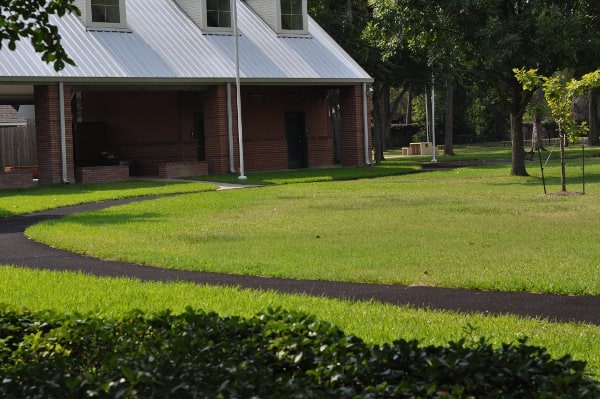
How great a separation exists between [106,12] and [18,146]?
9393 millimetres

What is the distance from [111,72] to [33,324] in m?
→ 29.5

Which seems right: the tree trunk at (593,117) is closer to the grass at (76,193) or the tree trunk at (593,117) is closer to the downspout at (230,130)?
the downspout at (230,130)

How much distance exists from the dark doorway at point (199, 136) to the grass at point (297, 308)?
28.2 m

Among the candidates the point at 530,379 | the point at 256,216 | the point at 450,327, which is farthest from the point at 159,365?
the point at 256,216

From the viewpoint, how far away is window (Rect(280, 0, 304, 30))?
43.7 m

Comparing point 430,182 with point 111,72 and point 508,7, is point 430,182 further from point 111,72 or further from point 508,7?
point 111,72

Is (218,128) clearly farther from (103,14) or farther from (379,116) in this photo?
(379,116)

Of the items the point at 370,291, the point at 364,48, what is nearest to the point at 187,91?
the point at 364,48

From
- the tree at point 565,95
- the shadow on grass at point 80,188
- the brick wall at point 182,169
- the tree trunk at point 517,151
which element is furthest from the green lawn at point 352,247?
the brick wall at point 182,169

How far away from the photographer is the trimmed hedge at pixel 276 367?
505cm

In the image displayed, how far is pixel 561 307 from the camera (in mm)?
10148

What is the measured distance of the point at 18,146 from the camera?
148 feet

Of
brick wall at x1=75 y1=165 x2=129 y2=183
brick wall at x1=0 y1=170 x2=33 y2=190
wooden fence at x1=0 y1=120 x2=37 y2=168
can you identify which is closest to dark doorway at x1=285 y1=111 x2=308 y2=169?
brick wall at x1=75 y1=165 x2=129 y2=183

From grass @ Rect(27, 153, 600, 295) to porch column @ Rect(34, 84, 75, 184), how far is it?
8718 mm
